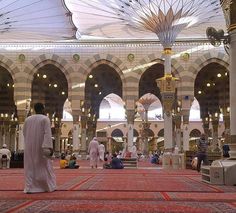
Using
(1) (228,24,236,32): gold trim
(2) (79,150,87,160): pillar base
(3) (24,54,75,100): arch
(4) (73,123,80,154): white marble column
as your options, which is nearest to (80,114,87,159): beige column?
(2) (79,150,87,160): pillar base

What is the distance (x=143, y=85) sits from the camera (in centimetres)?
2498

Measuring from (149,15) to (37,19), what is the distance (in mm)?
4682

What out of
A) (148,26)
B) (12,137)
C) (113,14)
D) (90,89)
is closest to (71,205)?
(148,26)

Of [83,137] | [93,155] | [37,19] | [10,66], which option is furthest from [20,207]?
[83,137]

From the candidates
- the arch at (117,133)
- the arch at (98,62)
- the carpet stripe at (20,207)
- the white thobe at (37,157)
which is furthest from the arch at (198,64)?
the arch at (117,133)

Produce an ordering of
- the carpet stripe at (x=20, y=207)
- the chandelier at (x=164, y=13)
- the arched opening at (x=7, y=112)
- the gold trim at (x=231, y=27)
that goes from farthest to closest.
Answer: the arched opening at (x=7, y=112) < the chandelier at (x=164, y=13) < the gold trim at (x=231, y=27) < the carpet stripe at (x=20, y=207)

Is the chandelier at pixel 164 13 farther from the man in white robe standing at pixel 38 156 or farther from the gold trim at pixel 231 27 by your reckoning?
the man in white robe standing at pixel 38 156

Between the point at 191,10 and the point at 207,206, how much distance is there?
11029mm

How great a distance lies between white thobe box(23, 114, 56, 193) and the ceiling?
30.4 ft

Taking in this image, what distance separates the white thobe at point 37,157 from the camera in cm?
473

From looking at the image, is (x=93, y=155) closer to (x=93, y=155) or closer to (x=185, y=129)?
(x=93, y=155)

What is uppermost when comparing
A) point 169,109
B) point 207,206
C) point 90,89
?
point 90,89

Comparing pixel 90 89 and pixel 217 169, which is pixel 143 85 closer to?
pixel 90 89

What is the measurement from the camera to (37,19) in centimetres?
1625
